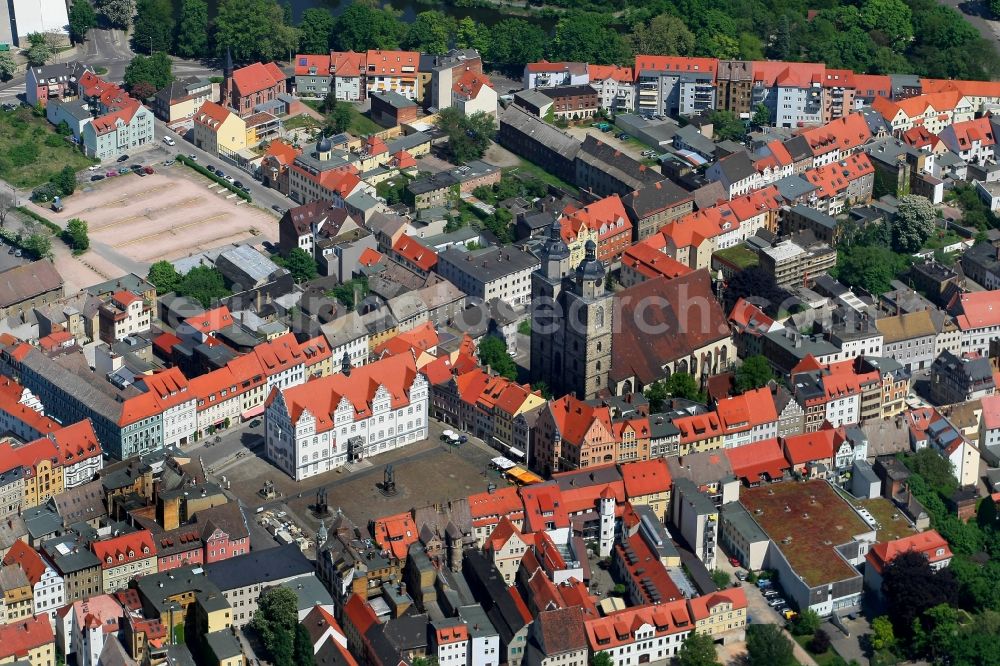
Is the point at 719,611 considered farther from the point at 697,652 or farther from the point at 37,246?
the point at 37,246

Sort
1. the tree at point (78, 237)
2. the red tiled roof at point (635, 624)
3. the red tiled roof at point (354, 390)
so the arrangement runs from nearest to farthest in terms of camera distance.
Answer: the red tiled roof at point (635, 624) < the red tiled roof at point (354, 390) < the tree at point (78, 237)

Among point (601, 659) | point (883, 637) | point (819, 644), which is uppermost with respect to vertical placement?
point (601, 659)

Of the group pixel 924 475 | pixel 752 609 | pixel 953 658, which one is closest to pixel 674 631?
pixel 752 609

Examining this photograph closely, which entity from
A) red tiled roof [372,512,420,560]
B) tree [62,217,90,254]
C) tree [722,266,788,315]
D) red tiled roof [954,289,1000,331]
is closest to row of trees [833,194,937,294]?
tree [722,266,788,315]

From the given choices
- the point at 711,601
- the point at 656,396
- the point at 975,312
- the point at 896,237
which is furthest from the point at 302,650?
the point at 896,237

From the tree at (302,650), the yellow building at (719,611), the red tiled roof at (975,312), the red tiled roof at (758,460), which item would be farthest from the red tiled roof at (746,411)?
the tree at (302,650)

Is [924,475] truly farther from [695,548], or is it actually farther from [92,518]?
[92,518]

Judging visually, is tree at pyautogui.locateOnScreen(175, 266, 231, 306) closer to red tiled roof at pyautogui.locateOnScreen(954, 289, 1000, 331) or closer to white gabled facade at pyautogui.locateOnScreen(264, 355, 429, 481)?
white gabled facade at pyautogui.locateOnScreen(264, 355, 429, 481)

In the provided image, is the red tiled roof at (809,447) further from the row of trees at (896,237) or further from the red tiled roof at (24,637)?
the red tiled roof at (24,637)
